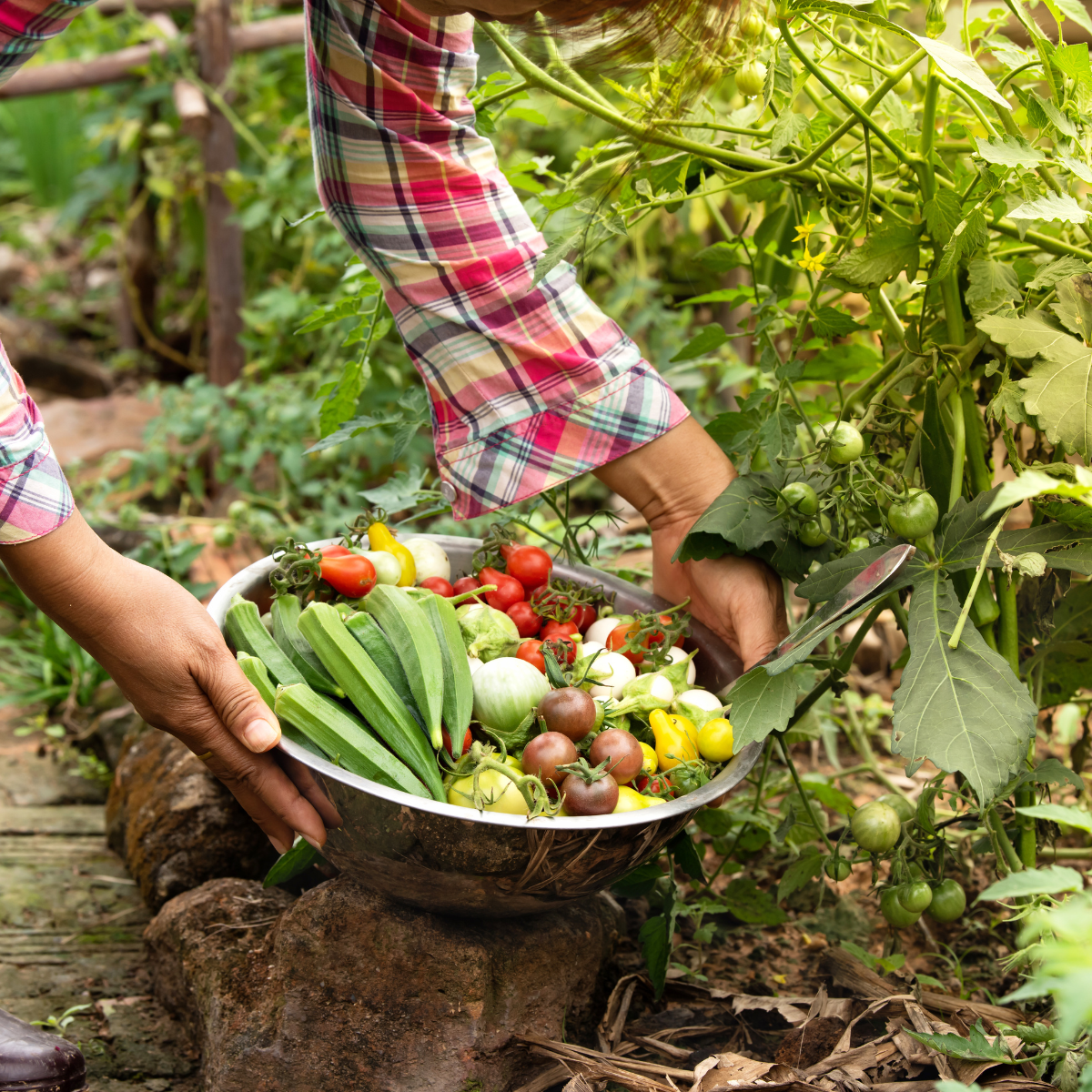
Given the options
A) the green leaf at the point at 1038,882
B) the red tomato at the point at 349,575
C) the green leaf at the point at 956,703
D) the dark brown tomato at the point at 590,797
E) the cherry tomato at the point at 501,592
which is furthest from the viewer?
the cherry tomato at the point at 501,592

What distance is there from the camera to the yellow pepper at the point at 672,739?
1.42 metres

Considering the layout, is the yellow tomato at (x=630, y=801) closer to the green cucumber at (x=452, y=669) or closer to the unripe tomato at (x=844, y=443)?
the green cucumber at (x=452, y=669)

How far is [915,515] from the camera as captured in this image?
1313 millimetres

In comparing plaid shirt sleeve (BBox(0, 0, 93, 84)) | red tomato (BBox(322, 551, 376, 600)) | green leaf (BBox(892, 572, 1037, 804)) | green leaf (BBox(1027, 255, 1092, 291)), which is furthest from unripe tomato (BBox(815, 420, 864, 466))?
plaid shirt sleeve (BBox(0, 0, 93, 84))

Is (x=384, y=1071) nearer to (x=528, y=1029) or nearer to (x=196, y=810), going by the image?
(x=528, y=1029)

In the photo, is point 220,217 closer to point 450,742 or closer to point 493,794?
point 450,742

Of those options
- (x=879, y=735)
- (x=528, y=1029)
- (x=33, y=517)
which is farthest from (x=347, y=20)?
(x=879, y=735)

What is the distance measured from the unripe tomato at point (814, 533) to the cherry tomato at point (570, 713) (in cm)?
38

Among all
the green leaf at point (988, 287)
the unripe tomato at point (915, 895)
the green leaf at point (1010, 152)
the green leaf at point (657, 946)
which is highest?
the green leaf at point (1010, 152)

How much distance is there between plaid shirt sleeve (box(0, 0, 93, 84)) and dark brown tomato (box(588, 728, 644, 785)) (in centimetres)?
113

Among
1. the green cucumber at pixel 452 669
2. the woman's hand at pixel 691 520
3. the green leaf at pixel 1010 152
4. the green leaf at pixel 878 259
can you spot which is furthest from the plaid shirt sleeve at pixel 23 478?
the green leaf at pixel 1010 152

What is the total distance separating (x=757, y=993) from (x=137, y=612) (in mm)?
1138

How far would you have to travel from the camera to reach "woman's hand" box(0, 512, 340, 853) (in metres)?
1.34

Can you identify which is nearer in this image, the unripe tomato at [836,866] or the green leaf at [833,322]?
the unripe tomato at [836,866]
